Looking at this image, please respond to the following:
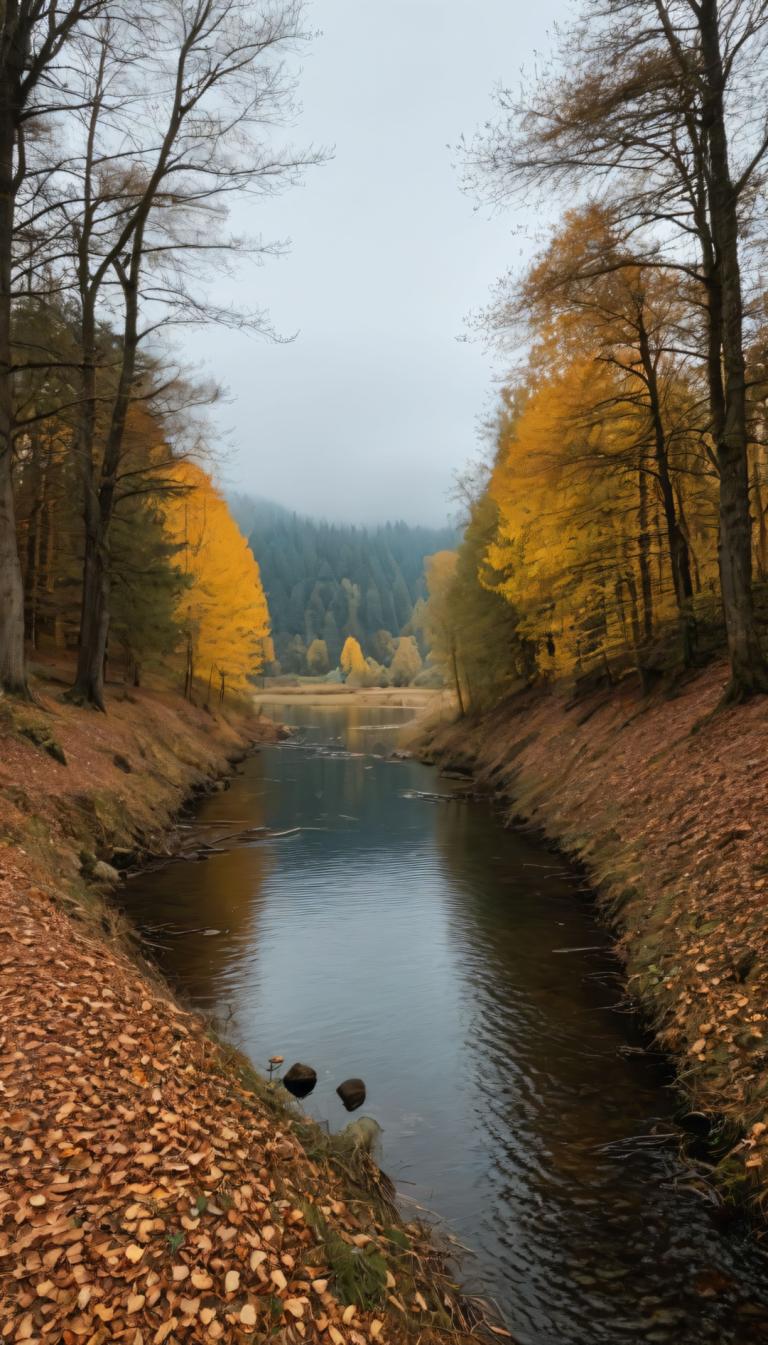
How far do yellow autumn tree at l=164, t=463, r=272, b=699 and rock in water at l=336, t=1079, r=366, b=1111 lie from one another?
24255mm

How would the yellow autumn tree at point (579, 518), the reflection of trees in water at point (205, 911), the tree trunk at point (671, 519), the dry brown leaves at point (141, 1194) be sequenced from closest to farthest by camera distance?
the dry brown leaves at point (141, 1194) < the reflection of trees in water at point (205, 911) < the tree trunk at point (671, 519) < the yellow autumn tree at point (579, 518)

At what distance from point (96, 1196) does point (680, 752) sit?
1137 cm

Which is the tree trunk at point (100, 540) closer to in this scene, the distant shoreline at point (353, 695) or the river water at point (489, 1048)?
the river water at point (489, 1048)

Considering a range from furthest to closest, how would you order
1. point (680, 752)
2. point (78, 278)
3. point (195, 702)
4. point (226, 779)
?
point (195, 702) < point (226, 779) < point (78, 278) < point (680, 752)

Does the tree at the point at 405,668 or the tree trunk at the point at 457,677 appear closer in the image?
the tree trunk at the point at 457,677

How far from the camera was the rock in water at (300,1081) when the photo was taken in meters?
7.00

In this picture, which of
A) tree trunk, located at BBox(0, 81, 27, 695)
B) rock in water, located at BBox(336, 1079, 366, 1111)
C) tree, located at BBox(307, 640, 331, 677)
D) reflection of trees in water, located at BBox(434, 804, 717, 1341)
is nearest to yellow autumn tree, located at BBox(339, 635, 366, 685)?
tree, located at BBox(307, 640, 331, 677)

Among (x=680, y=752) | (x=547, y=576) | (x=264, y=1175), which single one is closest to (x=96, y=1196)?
(x=264, y=1175)

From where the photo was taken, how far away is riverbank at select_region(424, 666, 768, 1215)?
5973 millimetres

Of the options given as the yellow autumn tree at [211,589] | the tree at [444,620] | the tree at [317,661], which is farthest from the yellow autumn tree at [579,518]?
the tree at [317,661]

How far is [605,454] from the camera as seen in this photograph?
14938 millimetres

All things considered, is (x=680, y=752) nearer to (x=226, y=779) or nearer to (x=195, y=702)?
(x=226, y=779)

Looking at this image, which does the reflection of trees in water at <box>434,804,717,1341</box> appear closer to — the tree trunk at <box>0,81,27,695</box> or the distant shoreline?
the tree trunk at <box>0,81,27,695</box>

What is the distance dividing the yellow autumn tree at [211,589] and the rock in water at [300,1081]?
23.9m
